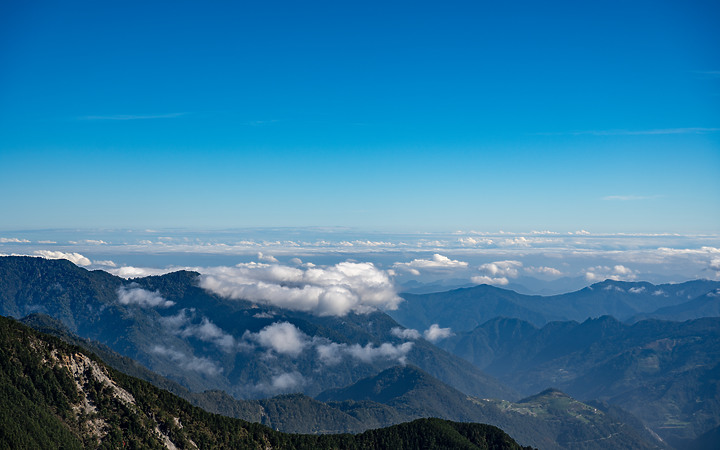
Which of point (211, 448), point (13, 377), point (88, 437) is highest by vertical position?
point (13, 377)

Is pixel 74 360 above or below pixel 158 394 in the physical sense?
above

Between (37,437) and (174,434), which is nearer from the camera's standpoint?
(37,437)

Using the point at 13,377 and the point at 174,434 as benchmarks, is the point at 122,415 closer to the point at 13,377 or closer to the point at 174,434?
the point at 174,434

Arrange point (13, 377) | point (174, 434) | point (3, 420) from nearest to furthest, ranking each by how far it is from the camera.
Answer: point (3, 420) < point (13, 377) < point (174, 434)

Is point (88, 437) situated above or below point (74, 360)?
below

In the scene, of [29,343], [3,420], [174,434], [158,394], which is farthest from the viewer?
[158,394]

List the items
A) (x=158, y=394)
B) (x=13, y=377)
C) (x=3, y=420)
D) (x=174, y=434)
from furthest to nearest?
(x=158, y=394) → (x=174, y=434) → (x=13, y=377) → (x=3, y=420)

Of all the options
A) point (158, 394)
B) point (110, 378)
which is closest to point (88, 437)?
point (110, 378)

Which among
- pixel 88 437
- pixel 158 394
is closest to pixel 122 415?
pixel 88 437

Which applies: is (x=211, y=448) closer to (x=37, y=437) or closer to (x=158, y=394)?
(x=158, y=394)
